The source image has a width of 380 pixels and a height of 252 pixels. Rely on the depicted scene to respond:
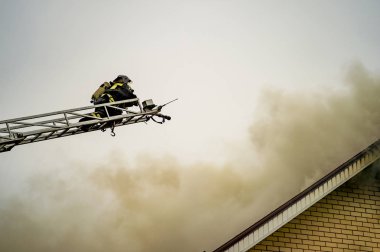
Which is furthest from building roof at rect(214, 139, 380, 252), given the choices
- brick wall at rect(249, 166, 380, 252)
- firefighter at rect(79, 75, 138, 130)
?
firefighter at rect(79, 75, 138, 130)

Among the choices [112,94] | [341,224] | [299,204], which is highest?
[112,94]

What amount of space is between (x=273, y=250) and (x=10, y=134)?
5.84m

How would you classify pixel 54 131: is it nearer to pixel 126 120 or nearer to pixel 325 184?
pixel 126 120

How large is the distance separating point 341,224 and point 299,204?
108 cm

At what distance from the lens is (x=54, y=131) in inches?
429

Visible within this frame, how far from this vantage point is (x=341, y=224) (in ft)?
36.7

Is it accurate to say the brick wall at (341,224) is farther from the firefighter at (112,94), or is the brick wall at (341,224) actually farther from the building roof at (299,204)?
the firefighter at (112,94)

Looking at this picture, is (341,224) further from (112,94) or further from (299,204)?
(112,94)

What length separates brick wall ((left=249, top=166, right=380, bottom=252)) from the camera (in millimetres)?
10820

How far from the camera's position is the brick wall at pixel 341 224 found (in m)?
10.8

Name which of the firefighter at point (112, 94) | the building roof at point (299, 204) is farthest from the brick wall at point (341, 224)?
the firefighter at point (112, 94)

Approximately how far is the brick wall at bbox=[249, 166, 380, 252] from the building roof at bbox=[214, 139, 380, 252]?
21 cm

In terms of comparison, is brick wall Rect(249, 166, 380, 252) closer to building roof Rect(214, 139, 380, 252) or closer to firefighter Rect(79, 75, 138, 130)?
building roof Rect(214, 139, 380, 252)

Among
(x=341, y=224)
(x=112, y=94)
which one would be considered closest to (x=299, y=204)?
(x=341, y=224)
